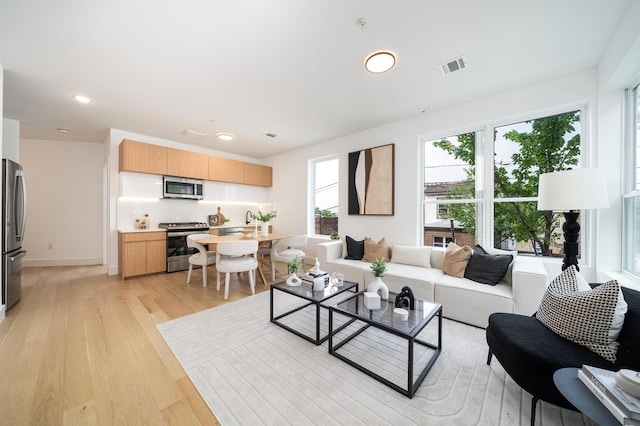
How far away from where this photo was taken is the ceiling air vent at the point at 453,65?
7.66 ft

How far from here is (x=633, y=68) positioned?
198 centimetres

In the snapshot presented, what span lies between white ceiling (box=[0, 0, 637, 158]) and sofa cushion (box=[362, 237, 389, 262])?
81.8 inches

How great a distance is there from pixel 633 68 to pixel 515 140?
111cm

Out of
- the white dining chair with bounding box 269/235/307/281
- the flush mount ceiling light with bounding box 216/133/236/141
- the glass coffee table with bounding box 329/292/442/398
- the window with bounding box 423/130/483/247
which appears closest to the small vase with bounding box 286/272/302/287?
the glass coffee table with bounding box 329/292/442/398

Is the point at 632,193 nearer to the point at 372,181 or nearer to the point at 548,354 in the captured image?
the point at 548,354

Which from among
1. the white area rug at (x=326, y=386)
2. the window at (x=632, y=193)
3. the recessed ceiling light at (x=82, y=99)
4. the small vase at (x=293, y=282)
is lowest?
the white area rug at (x=326, y=386)

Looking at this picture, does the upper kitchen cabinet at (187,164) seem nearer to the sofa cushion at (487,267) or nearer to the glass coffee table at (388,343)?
the glass coffee table at (388,343)

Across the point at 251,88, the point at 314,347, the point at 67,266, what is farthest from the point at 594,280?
the point at 67,266

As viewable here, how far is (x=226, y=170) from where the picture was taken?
17.9ft

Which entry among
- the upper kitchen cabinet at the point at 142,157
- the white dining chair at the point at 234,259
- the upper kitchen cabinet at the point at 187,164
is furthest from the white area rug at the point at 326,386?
the upper kitchen cabinet at the point at 187,164

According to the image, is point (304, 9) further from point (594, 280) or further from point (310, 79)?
point (594, 280)

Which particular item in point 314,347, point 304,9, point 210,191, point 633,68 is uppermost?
point 304,9

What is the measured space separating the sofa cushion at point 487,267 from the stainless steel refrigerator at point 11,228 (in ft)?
17.5

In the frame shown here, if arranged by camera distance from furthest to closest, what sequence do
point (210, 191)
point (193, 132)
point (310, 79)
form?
point (210, 191), point (193, 132), point (310, 79)
